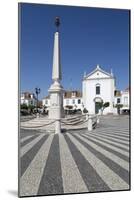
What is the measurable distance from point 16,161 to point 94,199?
1085mm

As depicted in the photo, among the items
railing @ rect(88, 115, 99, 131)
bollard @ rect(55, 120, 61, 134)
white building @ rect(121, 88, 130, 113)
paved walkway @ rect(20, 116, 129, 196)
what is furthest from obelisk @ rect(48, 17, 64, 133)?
white building @ rect(121, 88, 130, 113)

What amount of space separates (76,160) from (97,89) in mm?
1036

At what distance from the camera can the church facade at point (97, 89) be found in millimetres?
5129

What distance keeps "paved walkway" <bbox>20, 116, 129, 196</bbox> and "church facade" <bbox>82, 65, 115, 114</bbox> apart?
0.22m

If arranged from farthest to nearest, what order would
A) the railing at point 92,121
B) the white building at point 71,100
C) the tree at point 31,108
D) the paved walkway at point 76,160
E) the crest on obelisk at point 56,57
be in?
the railing at point 92,121 < the white building at point 71,100 < the crest on obelisk at point 56,57 < the tree at point 31,108 < the paved walkway at point 76,160

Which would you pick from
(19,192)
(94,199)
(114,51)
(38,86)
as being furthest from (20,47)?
(94,199)

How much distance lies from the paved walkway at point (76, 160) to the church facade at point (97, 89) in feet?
0.73

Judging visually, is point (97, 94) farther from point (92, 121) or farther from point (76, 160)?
point (76, 160)

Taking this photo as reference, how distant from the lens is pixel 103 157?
5.08m

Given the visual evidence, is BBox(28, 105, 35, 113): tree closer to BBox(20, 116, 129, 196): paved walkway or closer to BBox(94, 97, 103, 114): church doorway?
BBox(20, 116, 129, 196): paved walkway

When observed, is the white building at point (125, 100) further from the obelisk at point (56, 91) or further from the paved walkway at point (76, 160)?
the obelisk at point (56, 91)

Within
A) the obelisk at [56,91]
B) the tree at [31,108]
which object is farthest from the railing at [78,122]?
the tree at [31,108]

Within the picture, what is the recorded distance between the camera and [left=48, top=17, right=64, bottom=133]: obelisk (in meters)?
4.96

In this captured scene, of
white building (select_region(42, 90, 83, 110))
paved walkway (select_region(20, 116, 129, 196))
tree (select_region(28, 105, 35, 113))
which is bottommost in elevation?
paved walkway (select_region(20, 116, 129, 196))
